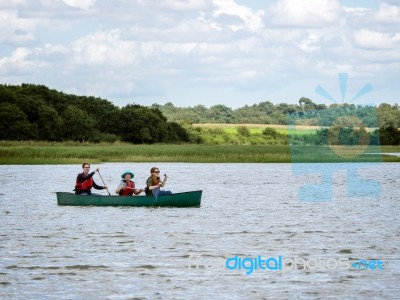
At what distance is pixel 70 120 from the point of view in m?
93.8

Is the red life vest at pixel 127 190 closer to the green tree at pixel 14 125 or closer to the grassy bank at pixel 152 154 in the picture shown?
the grassy bank at pixel 152 154

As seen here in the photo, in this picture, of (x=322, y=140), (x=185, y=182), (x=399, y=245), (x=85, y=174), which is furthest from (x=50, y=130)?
(x=399, y=245)

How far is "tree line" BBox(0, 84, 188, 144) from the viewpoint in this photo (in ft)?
284

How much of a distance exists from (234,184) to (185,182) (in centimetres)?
257

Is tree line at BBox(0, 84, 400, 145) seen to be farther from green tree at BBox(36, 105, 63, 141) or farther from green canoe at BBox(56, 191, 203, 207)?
green canoe at BBox(56, 191, 203, 207)

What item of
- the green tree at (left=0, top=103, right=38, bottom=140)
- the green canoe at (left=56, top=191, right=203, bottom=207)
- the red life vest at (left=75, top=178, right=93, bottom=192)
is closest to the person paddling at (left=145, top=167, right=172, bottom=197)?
the green canoe at (left=56, top=191, right=203, bottom=207)

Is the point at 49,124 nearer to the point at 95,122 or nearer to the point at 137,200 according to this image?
the point at 95,122

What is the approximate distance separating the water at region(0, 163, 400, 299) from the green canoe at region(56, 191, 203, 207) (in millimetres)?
360

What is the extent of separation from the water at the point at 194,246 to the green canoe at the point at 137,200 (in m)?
0.36

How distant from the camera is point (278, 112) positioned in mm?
172250

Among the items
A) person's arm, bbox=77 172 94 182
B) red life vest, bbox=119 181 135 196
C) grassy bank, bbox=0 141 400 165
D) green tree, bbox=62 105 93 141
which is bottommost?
red life vest, bbox=119 181 135 196

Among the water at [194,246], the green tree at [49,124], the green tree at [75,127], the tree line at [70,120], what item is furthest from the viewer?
the green tree at [75,127]

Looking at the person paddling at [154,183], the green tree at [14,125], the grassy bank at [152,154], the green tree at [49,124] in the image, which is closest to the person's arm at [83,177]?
the person paddling at [154,183]

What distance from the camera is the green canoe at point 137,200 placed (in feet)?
87.2
